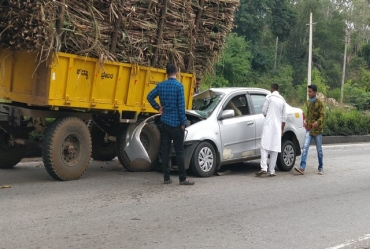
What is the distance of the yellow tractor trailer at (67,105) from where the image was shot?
8.55m

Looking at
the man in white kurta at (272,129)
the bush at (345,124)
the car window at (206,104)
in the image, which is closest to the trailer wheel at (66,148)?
the car window at (206,104)

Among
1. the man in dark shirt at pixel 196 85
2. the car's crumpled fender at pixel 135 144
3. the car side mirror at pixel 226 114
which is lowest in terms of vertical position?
the car's crumpled fender at pixel 135 144

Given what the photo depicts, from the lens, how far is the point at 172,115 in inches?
346

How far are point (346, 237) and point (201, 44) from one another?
5.39 metres

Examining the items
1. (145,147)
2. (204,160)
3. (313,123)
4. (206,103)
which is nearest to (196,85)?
(206,103)

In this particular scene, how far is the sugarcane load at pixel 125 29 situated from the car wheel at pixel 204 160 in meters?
1.70

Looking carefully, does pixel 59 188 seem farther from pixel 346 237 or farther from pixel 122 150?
pixel 346 237

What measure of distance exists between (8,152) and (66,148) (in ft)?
5.33

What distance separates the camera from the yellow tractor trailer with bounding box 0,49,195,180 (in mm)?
8547

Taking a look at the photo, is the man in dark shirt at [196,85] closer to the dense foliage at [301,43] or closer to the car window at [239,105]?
the car window at [239,105]

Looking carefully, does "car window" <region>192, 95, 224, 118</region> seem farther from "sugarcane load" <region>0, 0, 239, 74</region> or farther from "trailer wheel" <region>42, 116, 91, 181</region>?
"trailer wheel" <region>42, 116, 91, 181</region>

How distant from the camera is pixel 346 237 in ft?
21.1

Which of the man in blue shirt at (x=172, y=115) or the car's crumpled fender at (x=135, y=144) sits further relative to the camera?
the car's crumpled fender at (x=135, y=144)

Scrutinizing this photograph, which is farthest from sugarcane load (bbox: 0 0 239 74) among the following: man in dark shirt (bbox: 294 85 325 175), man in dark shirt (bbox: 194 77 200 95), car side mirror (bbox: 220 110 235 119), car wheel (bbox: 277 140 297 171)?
car wheel (bbox: 277 140 297 171)
